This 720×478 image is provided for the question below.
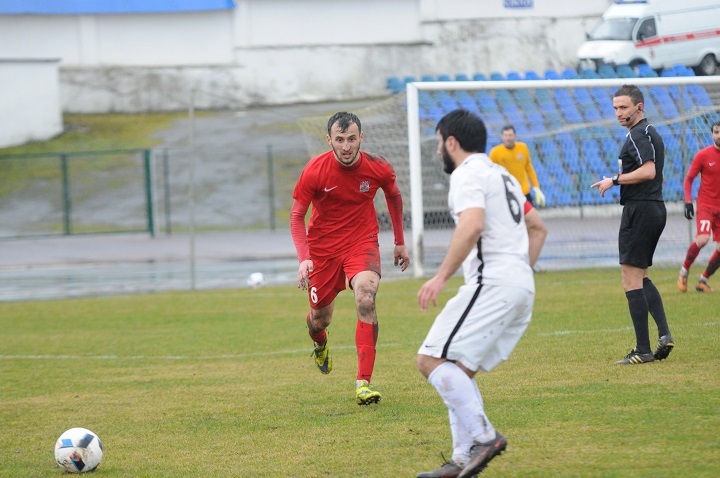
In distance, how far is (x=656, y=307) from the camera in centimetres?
851

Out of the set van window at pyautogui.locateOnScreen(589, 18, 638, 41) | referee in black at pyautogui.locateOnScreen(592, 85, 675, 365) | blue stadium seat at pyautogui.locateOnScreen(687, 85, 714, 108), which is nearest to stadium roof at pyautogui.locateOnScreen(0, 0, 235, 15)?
van window at pyautogui.locateOnScreen(589, 18, 638, 41)

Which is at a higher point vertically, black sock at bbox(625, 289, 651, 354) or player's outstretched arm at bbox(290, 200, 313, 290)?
player's outstretched arm at bbox(290, 200, 313, 290)

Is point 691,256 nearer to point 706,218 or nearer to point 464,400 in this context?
point 706,218

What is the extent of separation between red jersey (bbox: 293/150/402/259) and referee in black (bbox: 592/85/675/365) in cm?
181

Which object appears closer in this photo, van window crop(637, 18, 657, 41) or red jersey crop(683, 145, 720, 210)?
red jersey crop(683, 145, 720, 210)

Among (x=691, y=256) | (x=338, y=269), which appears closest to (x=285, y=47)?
(x=691, y=256)

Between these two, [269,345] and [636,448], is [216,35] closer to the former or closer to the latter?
[269,345]

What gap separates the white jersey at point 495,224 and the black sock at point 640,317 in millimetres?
3384

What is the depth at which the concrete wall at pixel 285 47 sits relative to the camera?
38906 millimetres

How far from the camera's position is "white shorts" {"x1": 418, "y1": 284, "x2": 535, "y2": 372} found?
16.8 ft

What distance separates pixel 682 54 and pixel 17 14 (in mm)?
23928

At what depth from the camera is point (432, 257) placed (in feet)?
63.9

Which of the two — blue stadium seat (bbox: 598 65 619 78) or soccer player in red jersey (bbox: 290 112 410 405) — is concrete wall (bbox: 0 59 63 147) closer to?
blue stadium seat (bbox: 598 65 619 78)

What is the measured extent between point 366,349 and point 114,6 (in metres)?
34.2
